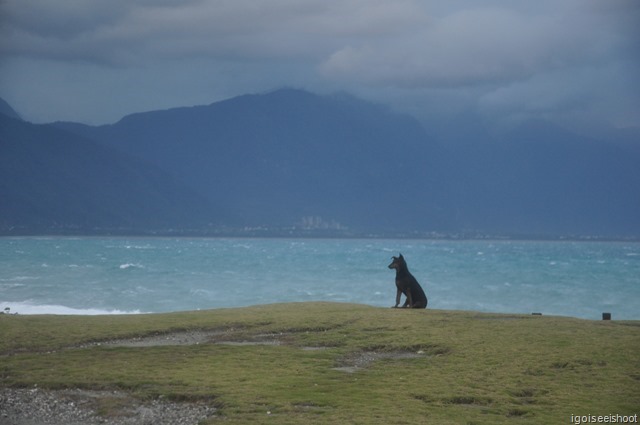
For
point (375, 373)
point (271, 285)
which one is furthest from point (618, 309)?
point (375, 373)

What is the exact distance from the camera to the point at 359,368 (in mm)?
16438

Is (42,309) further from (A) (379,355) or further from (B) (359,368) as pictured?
(B) (359,368)

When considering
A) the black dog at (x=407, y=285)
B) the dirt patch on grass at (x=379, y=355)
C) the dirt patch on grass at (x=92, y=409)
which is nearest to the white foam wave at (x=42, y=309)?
the black dog at (x=407, y=285)

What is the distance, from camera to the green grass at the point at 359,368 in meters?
13.1

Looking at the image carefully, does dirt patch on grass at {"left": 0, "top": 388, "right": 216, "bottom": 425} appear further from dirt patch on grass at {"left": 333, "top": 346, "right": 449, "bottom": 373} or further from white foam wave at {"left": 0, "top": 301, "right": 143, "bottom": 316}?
white foam wave at {"left": 0, "top": 301, "right": 143, "bottom": 316}

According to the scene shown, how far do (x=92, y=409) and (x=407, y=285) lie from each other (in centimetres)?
1396

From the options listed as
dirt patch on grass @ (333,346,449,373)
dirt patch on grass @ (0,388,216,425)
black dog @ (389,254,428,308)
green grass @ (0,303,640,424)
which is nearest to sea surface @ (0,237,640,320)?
black dog @ (389,254,428,308)

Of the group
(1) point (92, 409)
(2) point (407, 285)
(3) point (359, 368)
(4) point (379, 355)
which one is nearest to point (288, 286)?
(2) point (407, 285)

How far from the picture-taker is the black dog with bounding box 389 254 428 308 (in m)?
25.5

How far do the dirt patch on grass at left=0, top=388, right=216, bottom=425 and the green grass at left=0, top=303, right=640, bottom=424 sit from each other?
0.29 metres

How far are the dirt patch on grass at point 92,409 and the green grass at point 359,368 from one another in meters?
0.29

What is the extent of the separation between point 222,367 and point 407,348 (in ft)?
14.6

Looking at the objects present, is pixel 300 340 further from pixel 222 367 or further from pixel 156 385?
pixel 156 385

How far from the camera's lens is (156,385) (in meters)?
14.7
